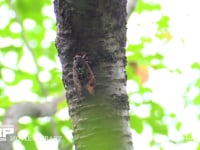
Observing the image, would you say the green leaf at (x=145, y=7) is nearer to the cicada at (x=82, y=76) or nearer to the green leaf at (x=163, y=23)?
the green leaf at (x=163, y=23)

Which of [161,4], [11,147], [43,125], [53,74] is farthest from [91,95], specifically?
[161,4]

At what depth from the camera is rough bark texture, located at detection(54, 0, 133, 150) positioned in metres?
0.62

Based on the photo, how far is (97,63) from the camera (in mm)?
643

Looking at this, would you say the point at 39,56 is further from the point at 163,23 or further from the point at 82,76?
the point at 82,76

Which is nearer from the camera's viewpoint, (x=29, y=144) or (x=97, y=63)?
(x=97, y=63)

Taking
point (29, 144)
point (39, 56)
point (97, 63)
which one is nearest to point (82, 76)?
point (97, 63)

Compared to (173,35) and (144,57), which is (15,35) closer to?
(144,57)

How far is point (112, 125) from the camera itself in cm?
63

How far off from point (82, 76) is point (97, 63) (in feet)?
0.10

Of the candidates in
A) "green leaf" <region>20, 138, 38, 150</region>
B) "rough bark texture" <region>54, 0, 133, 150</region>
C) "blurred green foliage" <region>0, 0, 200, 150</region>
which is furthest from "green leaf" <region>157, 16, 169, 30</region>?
"rough bark texture" <region>54, 0, 133, 150</region>

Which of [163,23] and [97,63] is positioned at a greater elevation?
[163,23]

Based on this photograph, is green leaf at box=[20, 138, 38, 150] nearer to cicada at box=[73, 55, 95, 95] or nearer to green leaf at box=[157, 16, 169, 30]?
cicada at box=[73, 55, 95, 95]

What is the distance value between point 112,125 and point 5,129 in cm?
77

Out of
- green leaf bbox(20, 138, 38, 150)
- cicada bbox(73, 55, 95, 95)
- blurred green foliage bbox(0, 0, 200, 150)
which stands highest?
blurred green foliage bbox(0, 0, 200, 150)
